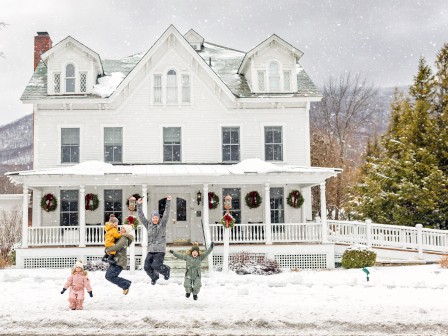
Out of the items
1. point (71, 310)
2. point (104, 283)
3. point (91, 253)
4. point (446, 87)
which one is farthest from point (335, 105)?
point (71, 310)

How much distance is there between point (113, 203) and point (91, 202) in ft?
4.13

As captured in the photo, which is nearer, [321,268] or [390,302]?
[390,302]

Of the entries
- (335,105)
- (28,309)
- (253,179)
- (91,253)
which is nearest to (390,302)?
(28,309)

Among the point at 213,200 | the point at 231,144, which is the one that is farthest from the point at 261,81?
the point at 213,200

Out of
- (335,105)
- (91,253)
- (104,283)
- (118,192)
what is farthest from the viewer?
(335,105)

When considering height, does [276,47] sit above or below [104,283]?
above

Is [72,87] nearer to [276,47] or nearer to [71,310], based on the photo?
[276,47]

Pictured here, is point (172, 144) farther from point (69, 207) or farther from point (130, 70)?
point (69, 207)

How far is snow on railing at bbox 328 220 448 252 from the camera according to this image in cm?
1975

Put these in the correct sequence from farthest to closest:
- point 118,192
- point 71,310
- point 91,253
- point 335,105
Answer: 1. point 335,105
2. point 118,192
3. point 91,253
4. point 71,310

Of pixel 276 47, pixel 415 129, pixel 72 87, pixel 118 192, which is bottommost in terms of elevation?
pixel 118 192

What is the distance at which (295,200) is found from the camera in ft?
70.7

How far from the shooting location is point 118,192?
22.2m

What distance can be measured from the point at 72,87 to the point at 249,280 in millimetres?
12807
